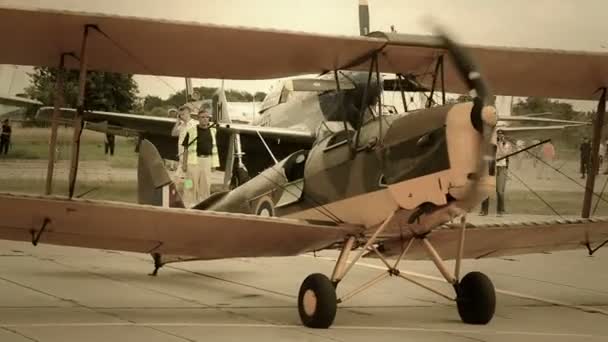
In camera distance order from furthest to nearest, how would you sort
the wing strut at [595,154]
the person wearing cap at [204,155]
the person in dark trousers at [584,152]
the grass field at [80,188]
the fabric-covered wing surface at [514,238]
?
1. the person in dark trousers at [584,152]
2. the person wearing cap at [204,155]
3. the grass field at [80,188]
4. the wing strut at [595,154]
5. the fabric-covered wing surface at [514,238]

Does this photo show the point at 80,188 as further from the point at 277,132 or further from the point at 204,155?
the point at 277,132

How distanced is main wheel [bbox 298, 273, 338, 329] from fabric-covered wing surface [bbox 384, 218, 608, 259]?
0.85 meters

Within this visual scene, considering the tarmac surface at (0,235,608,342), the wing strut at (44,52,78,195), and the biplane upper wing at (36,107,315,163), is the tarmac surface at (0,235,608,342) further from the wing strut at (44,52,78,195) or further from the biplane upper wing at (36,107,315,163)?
the biplane upper wing at (36,107,315,163)

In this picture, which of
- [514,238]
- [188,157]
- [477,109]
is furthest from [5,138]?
[477,109]

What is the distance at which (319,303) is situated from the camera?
18.6 ft

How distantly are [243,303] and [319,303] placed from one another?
127cm

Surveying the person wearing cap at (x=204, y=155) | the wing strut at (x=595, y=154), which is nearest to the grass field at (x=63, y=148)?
the person wearing cap at (x=204, y=155)

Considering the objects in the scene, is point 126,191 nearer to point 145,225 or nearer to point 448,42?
point 145,225

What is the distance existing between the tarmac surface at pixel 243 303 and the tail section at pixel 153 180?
0.68 metres

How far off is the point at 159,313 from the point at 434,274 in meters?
3.70

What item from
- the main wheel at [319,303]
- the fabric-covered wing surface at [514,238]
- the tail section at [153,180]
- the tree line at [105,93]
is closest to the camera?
the main wheel at [319,303]

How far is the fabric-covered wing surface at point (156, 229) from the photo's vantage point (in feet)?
17.8

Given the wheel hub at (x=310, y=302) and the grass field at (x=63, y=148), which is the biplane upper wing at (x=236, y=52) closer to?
the wheel hub at (x=310, y=302)

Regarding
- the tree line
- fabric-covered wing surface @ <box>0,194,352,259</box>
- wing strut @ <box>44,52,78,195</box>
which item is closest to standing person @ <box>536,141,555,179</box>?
the tree line
